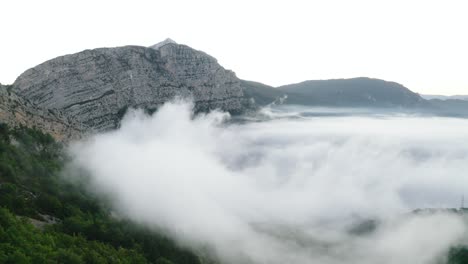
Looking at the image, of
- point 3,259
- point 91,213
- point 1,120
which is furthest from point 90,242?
Result: point 1,120

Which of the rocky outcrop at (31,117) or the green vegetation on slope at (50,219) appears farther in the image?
the rocky outcrop at (31,117)

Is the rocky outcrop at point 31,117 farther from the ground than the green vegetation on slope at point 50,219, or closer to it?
farther from the ground

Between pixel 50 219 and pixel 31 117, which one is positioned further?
pixel 31 117

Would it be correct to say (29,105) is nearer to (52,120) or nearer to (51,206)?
(52,120)

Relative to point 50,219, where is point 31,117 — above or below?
above
